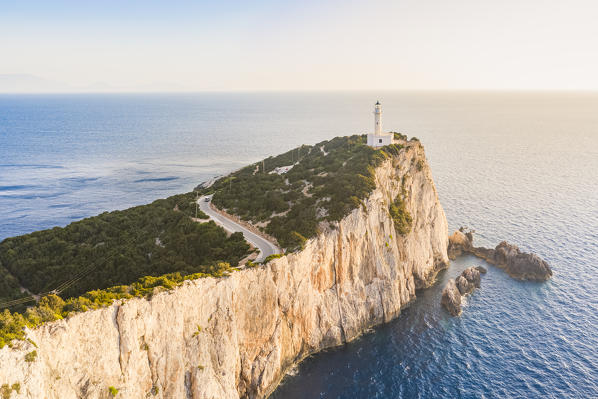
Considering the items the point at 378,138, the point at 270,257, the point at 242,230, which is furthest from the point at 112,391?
the point at 378,138

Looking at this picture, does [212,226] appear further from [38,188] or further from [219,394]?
[38,188]

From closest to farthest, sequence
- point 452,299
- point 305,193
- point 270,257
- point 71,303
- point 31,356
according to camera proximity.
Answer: point 31,356 < point 71,303 < point 270,257 < point 452,299 < point 305,193

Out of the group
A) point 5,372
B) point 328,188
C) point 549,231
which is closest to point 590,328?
point 549,231

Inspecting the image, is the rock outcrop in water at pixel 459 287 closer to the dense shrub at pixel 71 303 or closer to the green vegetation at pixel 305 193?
the green vegetation at pixel 305 193

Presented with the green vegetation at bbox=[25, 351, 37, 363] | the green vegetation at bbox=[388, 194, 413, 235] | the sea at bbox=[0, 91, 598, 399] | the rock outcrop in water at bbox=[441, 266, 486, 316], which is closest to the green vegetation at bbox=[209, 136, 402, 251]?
the green vegetation at bbox=[388, 194, 413, 235]

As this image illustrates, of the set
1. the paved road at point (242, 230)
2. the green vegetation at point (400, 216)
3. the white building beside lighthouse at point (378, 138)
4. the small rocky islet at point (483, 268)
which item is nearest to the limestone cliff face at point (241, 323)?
the green vegetation at point (400, 216)

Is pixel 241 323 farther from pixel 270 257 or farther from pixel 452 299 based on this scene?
pixel 452 299

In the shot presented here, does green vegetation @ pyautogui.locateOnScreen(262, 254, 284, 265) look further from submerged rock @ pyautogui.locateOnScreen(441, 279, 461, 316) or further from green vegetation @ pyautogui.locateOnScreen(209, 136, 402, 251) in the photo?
submerged rock @ pyautogui.locateOnScreen(441, 279, 461, 316)
